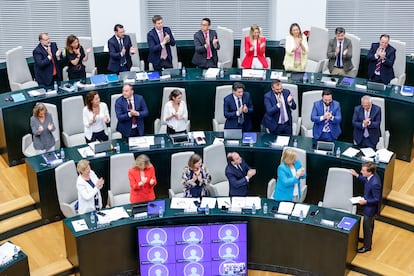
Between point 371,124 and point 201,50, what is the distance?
139 inches

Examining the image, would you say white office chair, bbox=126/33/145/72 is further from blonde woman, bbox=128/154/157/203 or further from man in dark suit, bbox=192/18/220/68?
blonde woman, bbox=128/154/157/203

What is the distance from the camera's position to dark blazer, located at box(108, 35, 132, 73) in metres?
12.4

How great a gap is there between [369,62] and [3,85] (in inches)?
254

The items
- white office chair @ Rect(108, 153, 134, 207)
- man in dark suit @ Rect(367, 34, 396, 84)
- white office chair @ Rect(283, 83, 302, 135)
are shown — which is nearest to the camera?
white office chair @ Rect(108, 153, 134, 207)

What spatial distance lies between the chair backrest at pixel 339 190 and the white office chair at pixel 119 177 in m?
2.76

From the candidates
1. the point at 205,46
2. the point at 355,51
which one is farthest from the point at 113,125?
the point at 355,51

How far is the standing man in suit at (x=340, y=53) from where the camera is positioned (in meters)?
12.0

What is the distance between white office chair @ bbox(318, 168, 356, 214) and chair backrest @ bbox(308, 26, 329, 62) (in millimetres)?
A: 4041

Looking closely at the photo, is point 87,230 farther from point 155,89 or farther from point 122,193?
point 155,89

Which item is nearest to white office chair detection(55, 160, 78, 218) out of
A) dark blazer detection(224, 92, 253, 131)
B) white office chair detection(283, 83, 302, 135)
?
dark blazer detection(224, 92, 253, 131)

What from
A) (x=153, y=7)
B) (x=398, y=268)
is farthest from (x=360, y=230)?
(x=153, y=7)

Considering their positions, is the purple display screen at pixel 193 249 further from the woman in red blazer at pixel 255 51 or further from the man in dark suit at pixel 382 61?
the man in dark suit at pixel 382 61

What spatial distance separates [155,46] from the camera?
1257 cm

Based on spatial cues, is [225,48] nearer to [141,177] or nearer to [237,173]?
[237,173]
